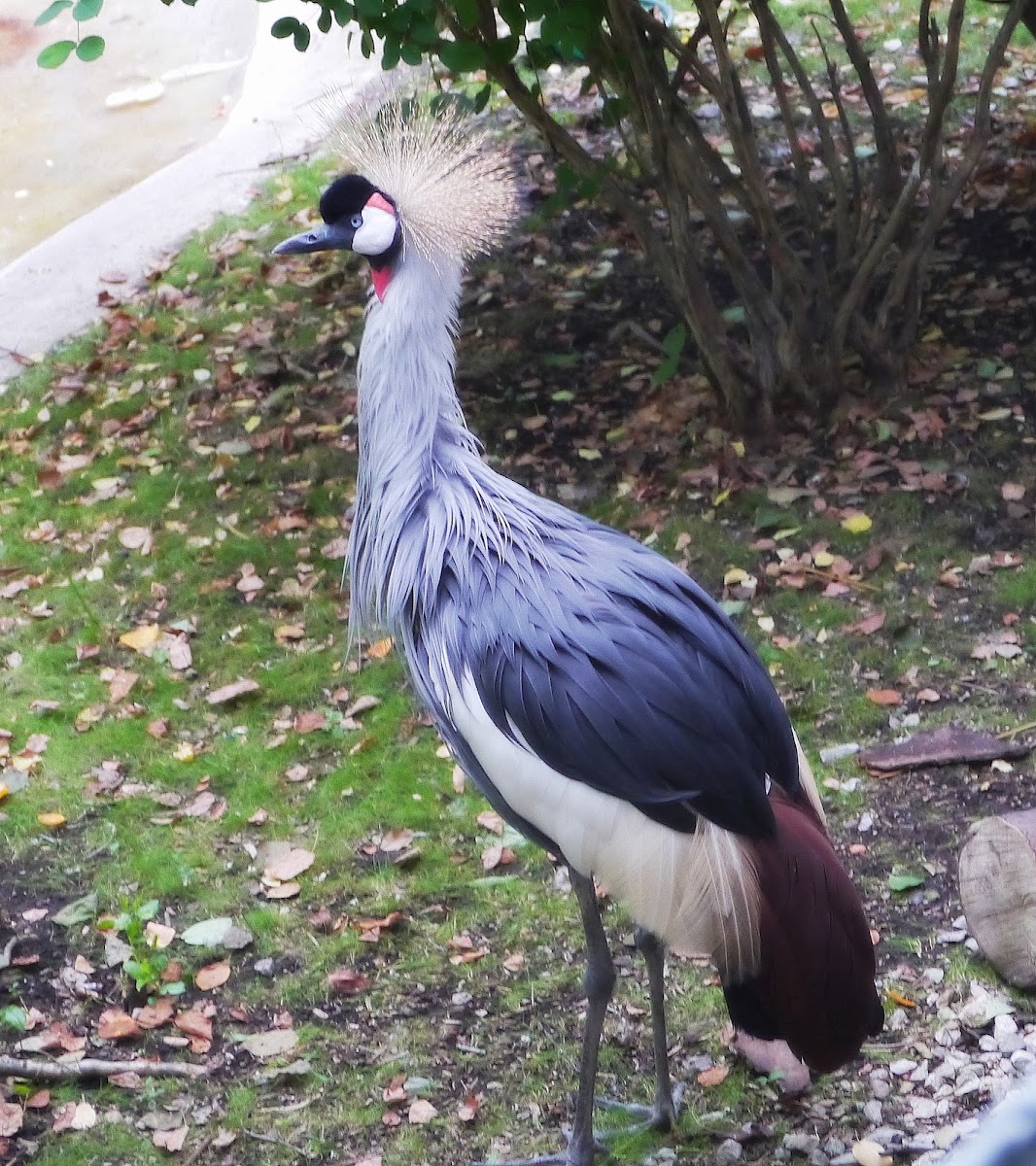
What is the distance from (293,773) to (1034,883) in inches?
69.5

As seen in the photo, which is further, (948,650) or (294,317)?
(294,317)

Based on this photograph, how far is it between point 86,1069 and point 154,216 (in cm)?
442

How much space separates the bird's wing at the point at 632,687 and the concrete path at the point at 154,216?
3.56m

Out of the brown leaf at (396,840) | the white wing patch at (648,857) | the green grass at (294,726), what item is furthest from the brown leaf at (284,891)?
the white wing patch at (648,857)

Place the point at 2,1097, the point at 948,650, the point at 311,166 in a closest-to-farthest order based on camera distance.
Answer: the point at 2,1097 → the point at 948,650 → the point at 311,166

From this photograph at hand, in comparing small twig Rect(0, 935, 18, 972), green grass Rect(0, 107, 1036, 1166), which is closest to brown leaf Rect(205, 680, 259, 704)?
green grass Rect(0, 107, 1036, 1166)

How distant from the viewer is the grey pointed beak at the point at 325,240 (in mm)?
2459

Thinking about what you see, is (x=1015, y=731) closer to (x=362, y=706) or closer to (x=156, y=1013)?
(x=362, y=706)

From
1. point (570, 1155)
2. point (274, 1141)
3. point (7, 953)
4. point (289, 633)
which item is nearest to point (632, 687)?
point (570, 1155)

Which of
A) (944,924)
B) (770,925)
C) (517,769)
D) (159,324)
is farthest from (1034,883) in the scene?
(159,324)

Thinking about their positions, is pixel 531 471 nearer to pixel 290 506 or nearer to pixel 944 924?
pixel 290 506

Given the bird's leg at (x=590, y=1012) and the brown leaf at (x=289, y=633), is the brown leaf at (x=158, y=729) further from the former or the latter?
the bird's leg at (x=590, y=1012)

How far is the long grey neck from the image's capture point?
7.64ft

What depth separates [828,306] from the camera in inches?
154
